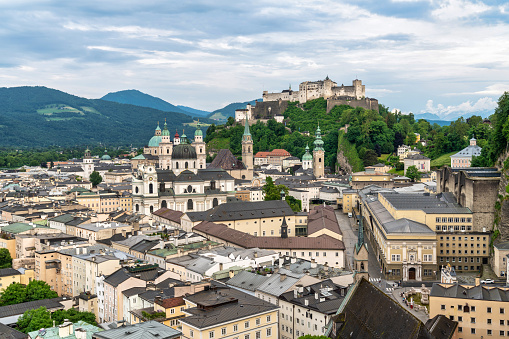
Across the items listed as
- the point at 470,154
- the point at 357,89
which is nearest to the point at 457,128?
the point at 470,154

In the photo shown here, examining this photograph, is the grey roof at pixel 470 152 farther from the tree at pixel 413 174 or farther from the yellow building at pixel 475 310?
the yellow building at pixel 475 310

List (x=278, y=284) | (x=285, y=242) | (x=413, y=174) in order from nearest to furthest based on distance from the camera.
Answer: (x=278, y=284) < (x=285, y=242) < (x=413, y=174)

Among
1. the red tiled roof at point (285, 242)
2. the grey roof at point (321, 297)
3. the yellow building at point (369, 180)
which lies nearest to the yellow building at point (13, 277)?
the red tiled roof at point (285, 242)

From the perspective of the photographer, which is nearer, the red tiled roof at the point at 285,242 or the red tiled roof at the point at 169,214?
the red tiled roof at the point at 285,242

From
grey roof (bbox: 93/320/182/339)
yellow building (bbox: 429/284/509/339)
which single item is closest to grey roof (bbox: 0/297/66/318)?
grey roof (bbox: 93/320/182/339)

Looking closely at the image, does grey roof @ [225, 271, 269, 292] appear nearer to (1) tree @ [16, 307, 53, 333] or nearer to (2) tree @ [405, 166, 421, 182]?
(1) tree @ [16, 307, 53, 333]

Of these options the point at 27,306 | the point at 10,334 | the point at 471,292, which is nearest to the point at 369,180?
the point at 471,292

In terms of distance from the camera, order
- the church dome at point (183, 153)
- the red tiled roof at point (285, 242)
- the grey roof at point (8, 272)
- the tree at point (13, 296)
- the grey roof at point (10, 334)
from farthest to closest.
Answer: the church dome at point (183, 153)
the red tiled roof at point (285, 242)
the grey roof at point (8, 272)
the tree at point (13, 296)
the grey roof at point (10, 334)

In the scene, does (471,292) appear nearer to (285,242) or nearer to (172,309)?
(172,309)
